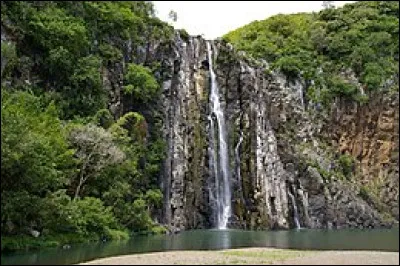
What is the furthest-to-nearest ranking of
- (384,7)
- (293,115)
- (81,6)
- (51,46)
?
(384,7) < (293,115) < (81,6) < (51,46)

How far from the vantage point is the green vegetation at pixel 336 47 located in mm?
68688

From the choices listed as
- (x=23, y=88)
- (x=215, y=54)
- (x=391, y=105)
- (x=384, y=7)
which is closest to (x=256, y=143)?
(x=215, y=54)

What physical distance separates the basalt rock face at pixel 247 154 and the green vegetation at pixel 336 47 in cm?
566

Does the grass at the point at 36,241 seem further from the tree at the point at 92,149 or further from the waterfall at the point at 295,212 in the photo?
the waterfall at the point at 295,212

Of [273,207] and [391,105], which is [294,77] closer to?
[391,105]

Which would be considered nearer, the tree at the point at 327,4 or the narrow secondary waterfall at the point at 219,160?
the narrow secondary waterfall at the point at 219,160

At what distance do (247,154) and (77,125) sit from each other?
23640 mm

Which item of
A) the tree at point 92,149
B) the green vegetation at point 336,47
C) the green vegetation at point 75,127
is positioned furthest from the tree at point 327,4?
the tree at point 92,149

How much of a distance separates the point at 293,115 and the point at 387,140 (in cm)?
1195

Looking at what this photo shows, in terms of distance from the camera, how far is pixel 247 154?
55.7m

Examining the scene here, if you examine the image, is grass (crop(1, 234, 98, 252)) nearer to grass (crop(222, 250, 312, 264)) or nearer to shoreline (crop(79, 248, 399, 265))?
shoreline (crop(79, 248, 399, 265))

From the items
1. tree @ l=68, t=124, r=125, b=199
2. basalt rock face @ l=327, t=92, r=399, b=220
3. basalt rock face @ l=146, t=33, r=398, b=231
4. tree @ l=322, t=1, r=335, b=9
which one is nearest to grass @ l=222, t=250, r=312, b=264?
tree @ l=68, t=124, r=125, b=199

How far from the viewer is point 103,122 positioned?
42.3 metres

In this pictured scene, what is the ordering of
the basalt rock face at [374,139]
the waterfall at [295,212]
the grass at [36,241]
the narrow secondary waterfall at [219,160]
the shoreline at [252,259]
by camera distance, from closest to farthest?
the shoreline at [252,259] < the grass at [36,241] < the narrow secondary waterfall at [219,160] < the waterfall at [295,212] < the basalt rock face at [374,139]
